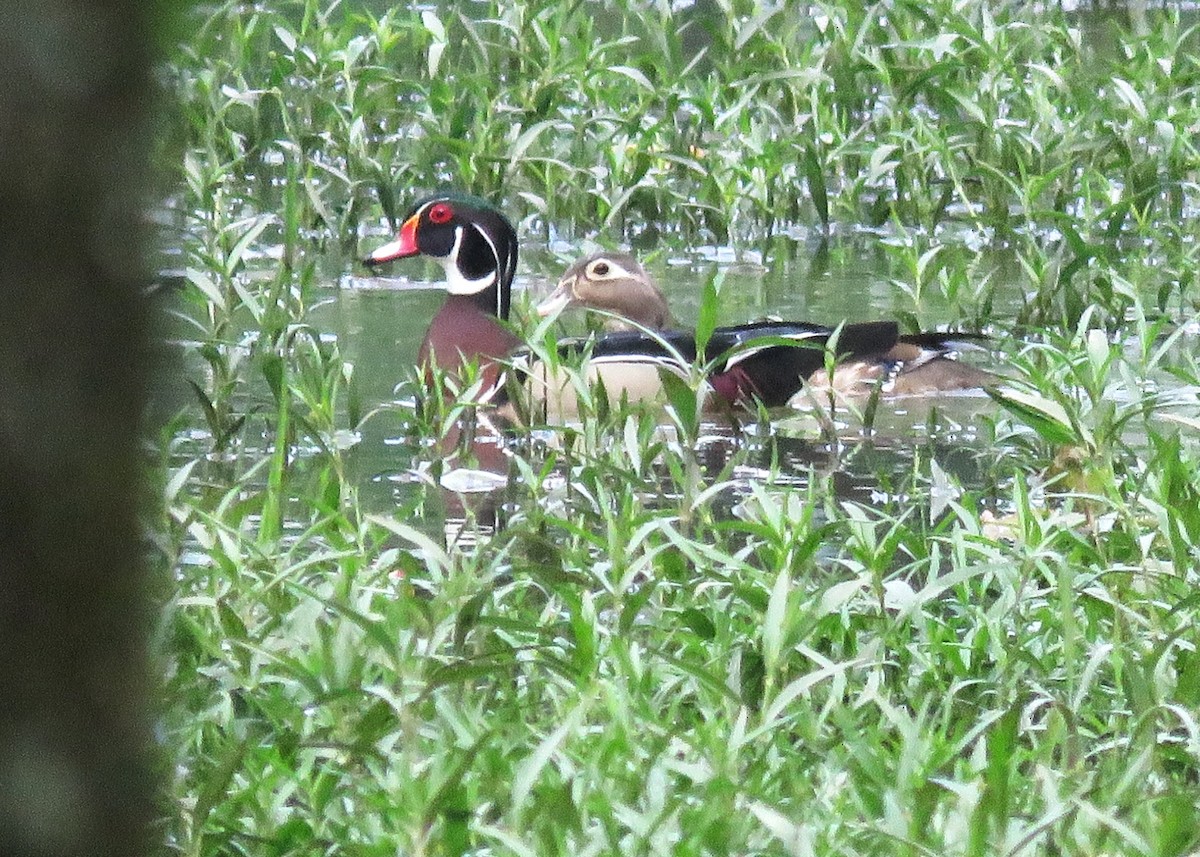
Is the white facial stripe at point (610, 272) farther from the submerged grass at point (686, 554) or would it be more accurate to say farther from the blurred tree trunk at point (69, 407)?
the blurred tree trunk at point (69, 407)

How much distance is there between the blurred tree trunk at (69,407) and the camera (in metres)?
0.95

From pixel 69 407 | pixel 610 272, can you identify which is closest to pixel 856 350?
pixel 610 272

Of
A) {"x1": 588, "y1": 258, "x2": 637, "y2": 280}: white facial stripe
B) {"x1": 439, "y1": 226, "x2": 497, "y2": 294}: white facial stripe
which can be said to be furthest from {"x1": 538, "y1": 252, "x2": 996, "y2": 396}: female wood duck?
{"x1": 439, "y1": 226, "x2": 497, "y2": 294}: white facial stripe

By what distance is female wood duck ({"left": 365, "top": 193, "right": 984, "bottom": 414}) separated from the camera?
19.9 feet

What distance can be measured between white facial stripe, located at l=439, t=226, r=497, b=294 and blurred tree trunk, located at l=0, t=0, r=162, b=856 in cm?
590

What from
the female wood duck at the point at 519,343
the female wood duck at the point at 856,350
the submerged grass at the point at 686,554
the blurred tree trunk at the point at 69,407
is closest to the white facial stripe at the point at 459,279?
the female wood duck at the point at 519,343

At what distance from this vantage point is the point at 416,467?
544 cm

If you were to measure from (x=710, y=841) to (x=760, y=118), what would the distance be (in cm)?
692

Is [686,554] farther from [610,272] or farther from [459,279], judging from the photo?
[459,279]

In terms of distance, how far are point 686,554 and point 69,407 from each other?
110 inches

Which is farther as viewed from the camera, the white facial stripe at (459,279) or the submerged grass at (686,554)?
the white facial stripe at (459,279)

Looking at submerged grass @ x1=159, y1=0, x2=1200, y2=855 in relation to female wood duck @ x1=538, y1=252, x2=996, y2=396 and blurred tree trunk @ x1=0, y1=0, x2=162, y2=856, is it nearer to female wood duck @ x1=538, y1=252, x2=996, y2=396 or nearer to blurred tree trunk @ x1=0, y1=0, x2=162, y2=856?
blurred tree trunk @ x1=0, y1=0, x2=162, y2=856

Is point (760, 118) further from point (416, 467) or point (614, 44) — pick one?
point (416, 467)

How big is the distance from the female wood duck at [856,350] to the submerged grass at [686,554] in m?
0.22
